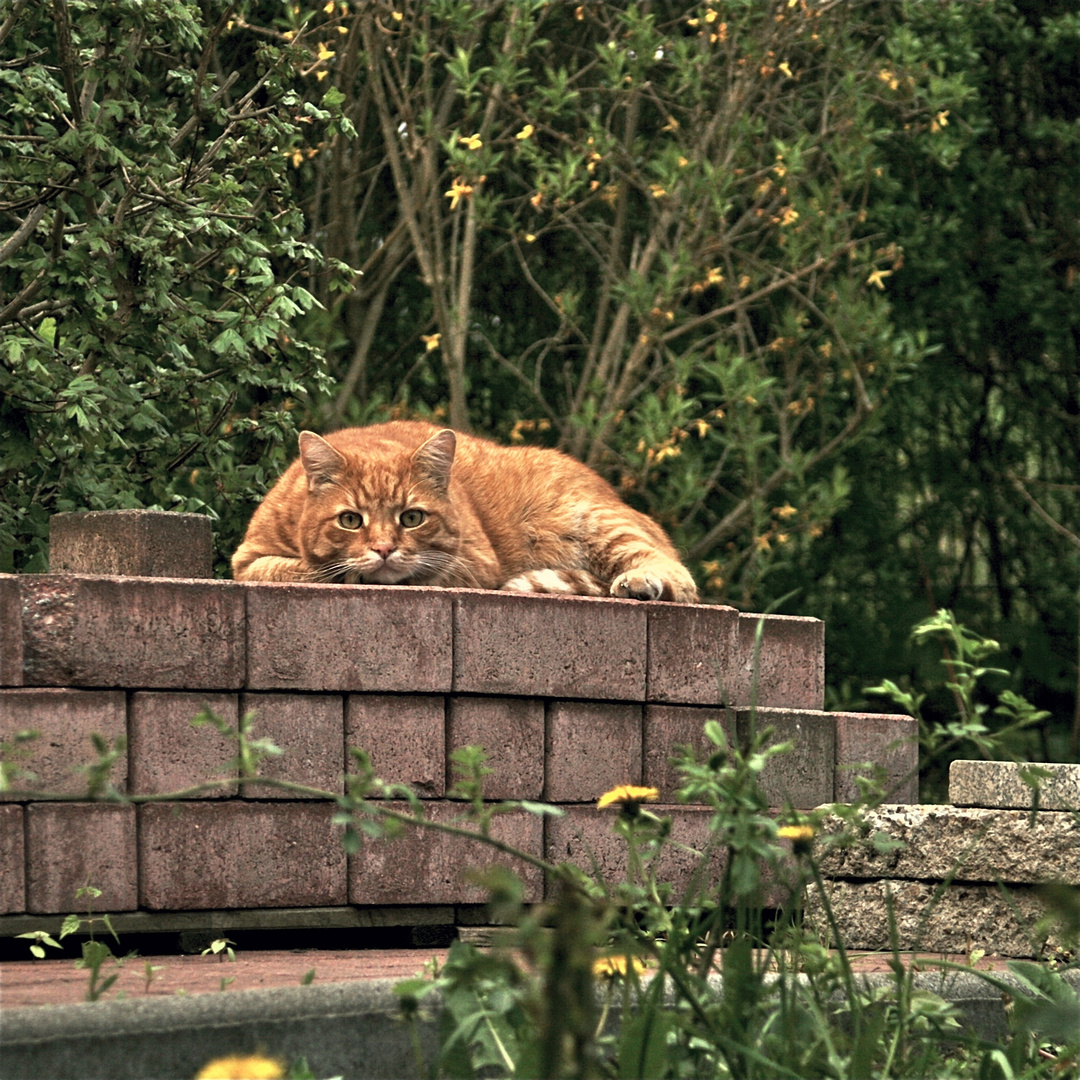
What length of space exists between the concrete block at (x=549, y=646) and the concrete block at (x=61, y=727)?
0.91 m

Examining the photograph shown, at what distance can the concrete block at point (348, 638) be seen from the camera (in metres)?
3.90

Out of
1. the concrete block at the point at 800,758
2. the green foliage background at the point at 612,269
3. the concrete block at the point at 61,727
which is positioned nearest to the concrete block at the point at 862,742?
the concrete block at the point at 800,758

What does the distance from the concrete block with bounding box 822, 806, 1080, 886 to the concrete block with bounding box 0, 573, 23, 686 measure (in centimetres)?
222

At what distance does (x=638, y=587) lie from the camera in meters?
4.71

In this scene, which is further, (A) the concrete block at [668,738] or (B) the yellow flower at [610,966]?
(A) the concrete block at [668,738]

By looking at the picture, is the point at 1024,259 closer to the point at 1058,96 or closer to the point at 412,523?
the point at 1058,96

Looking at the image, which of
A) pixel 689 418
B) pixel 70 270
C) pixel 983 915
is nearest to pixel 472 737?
pixel 983 915

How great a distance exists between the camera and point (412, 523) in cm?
480

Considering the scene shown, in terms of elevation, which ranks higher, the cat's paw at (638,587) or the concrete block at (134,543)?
the concrete block at (134,543)

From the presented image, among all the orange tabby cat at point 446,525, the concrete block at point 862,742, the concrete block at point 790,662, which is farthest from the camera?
the concrete block at point 790,662

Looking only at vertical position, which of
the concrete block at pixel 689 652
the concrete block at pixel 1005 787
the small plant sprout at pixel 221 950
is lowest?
the small plant sprout at pixel 221 950

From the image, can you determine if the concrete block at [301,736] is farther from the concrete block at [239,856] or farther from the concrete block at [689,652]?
the concrete block at [689,652]

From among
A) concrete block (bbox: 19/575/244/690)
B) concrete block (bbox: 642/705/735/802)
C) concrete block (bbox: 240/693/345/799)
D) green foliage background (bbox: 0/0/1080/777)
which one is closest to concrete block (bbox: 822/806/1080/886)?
concrete block (bbox: 642/705/735/802)

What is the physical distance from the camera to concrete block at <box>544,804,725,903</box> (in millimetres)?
4180
